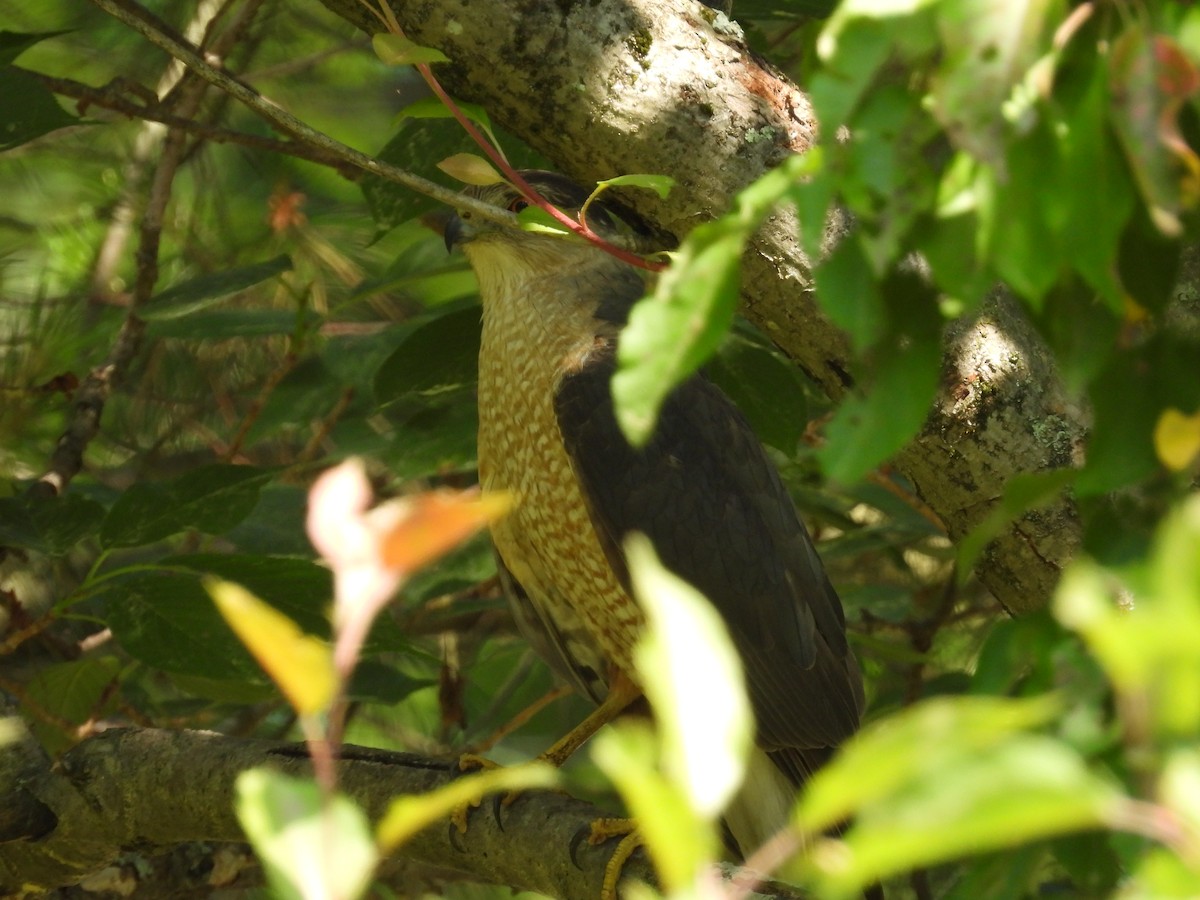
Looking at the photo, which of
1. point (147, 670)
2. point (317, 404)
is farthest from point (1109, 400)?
point (147, 670)

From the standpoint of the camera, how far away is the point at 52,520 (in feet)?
9.35

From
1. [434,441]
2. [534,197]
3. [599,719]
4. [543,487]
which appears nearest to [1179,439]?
[534,197]

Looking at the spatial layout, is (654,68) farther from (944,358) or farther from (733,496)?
(733,496)

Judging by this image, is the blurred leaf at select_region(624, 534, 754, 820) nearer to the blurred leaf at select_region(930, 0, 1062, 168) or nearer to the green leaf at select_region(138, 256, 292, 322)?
the blurred leaf at select_region(930, 0, 1062, 168)

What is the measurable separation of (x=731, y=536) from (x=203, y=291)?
4.59 feet

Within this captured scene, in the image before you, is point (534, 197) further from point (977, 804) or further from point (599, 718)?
point (599, 718)

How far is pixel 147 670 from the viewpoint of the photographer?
427cm

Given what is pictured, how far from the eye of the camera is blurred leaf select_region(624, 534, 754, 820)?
789 millimetres

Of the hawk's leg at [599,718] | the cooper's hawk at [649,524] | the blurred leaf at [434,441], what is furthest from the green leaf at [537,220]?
the hawk's leg at [599,718]

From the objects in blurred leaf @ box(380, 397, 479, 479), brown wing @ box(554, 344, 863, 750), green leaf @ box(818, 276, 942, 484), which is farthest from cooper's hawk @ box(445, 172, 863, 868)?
green leaf @ box(818, 276, 942, 484)

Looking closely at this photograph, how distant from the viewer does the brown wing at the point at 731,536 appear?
10.2 ft

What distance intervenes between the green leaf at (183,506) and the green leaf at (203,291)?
0.52 metres

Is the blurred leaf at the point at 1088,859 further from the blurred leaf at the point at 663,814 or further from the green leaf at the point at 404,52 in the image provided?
the green leaf at the point at 404,52

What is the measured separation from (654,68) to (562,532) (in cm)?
122
